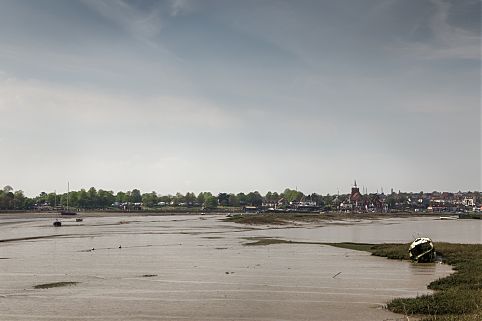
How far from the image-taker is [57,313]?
877 inches

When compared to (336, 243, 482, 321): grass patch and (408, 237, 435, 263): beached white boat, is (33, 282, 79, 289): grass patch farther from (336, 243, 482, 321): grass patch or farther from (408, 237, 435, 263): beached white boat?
(408, 237, 435, 263): beached white boat

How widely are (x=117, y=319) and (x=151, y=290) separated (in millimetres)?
7043

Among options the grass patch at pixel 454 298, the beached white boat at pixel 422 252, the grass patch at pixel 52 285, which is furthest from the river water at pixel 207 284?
the beached white boat at pixel 422 252

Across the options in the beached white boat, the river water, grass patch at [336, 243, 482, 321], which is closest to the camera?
grass patch at [336, 243, 482, 321]

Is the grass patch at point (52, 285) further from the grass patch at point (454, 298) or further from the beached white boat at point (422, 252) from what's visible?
the beached white boat at point (422, 252)

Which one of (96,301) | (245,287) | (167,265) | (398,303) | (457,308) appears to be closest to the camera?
(457,308)

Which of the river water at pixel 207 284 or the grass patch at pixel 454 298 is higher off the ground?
the grass patch at pixel 454 298

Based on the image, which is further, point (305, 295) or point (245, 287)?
point (245, 287)

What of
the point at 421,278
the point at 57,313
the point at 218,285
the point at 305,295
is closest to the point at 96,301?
the point at 57,313

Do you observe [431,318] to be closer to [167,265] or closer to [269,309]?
[269,309]

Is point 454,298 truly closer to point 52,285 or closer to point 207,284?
point 207,284

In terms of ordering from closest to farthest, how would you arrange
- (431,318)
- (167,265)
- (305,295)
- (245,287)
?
1. (431,318)
2. (305,295)
3. (245,287)
4. (167,265)

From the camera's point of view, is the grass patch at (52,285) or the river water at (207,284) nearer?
the river water at (207,284)

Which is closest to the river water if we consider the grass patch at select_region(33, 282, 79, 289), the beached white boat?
the grass patch at select_region(33, 282, 79, 289)
